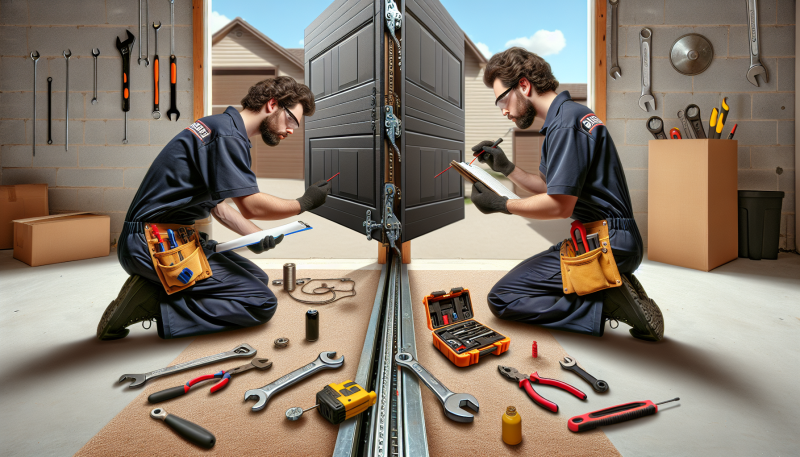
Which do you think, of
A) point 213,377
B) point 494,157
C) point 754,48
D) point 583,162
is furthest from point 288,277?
point 754,48

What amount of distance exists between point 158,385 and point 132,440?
28cm

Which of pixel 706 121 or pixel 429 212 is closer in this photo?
pixel 429 212

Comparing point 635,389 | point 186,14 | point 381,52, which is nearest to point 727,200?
point 635,389

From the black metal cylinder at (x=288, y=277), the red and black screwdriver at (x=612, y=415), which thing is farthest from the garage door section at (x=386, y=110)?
the red and black screwdriver at (x=612, y=415)

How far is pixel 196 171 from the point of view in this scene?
5.51 ft

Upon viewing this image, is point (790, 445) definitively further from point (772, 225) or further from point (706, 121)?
point (706, 121)

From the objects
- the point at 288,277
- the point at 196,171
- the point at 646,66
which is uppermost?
the point at 646,66

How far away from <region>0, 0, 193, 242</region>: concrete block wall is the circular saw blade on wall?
3695mm

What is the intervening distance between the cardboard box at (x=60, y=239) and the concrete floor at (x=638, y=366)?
34 centimetres

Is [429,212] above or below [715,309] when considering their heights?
above

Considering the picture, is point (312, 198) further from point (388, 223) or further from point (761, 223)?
point (761, 223)

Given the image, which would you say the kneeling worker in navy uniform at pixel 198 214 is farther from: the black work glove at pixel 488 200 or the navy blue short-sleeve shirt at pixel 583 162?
the navy blue short-sleeve shirt at pixel 583 162

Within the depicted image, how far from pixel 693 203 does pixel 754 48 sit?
1.49m

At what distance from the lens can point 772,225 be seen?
10.1 feet
